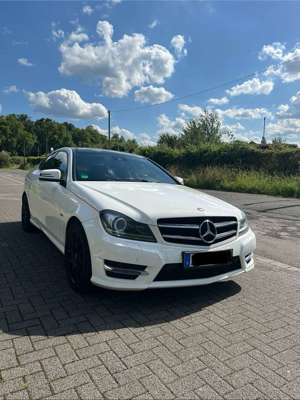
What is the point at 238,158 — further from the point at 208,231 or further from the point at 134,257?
the point at 134,257

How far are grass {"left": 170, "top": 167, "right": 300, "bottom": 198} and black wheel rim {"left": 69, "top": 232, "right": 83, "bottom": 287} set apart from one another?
13.7 meters

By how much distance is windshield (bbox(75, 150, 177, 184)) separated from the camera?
14.2ft

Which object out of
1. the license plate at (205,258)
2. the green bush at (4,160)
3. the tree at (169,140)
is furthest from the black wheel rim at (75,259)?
the green bush at (4,160)

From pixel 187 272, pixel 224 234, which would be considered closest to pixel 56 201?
pixel 187 272

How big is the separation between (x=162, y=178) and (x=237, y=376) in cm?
306

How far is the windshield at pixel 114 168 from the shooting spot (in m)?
4.34

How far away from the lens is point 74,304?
3.27m

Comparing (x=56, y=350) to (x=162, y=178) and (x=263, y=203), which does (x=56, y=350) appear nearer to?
(x=162, y=178)

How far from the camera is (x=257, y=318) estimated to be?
3137 millimetres

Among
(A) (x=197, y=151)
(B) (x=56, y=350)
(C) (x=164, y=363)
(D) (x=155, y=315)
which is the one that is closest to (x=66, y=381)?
(B) (x=56, y=350)

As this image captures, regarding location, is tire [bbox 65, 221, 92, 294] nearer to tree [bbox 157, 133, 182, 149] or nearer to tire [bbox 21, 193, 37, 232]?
tire [bbox 21, 193, 37, 232]

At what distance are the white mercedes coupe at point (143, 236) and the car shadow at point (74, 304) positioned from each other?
23 centimetres

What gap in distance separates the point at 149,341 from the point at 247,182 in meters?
16.1

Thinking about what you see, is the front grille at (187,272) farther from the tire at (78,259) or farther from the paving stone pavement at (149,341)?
the tire at (78,259)
